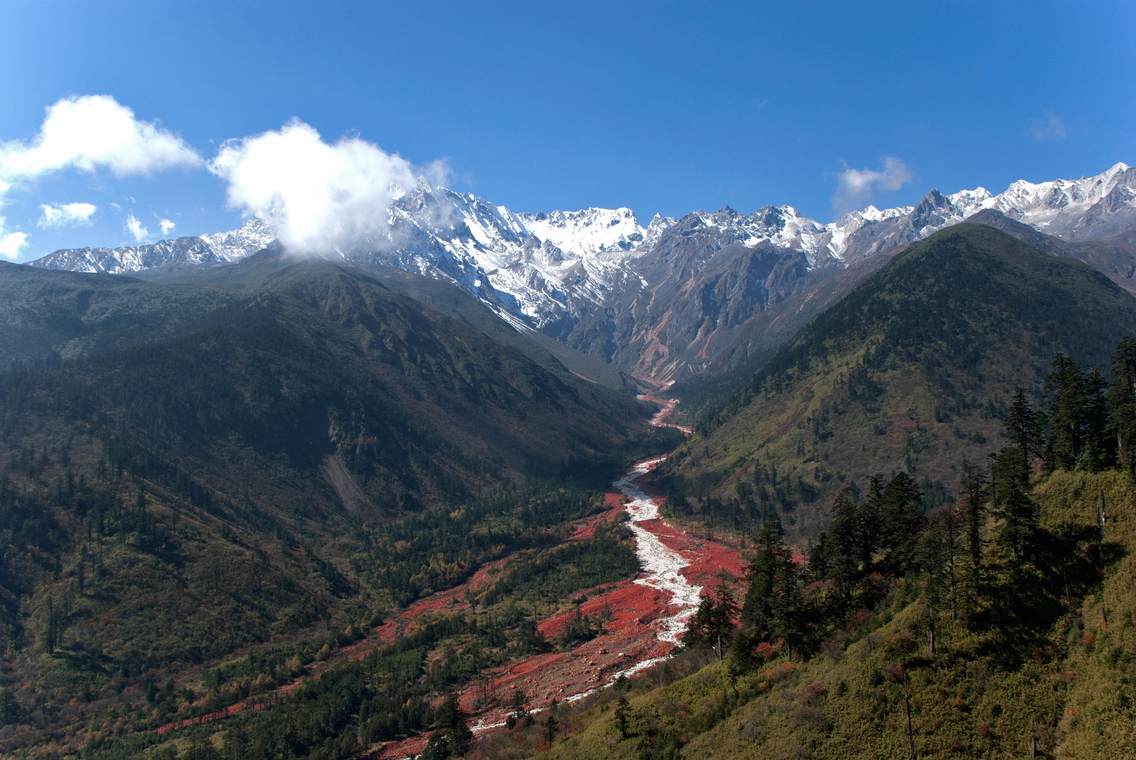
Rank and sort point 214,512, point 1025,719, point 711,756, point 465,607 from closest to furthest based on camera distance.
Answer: point 1025,719 < point 711,756 < point 465,607 < point 214,512

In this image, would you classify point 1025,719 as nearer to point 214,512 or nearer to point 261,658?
point 261,658

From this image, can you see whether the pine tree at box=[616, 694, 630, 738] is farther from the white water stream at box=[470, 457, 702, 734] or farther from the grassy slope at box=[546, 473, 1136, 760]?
the white water stream at box=[470, 457, 702, 734]

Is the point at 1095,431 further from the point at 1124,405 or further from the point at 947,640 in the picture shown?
the point at 947,640

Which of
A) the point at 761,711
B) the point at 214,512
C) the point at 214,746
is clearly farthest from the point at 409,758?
the point at 214,512

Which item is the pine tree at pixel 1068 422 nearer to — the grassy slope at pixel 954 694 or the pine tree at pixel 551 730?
the grassy slope at pixel 954 694

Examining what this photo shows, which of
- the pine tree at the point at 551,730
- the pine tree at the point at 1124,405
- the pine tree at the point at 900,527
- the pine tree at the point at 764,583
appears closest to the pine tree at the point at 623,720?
the pine tree at the point at 551,730

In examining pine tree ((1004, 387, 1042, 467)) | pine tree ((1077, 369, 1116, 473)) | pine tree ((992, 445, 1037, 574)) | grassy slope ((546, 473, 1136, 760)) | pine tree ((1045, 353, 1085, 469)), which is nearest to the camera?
grassy slope ((546, 473, 1136, 760))

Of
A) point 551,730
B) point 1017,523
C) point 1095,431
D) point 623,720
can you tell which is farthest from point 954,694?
point 551,730

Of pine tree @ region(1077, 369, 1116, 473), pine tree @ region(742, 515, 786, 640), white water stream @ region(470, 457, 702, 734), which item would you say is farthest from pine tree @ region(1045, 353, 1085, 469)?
white water stream @ region(470, 457, 702, 734)
